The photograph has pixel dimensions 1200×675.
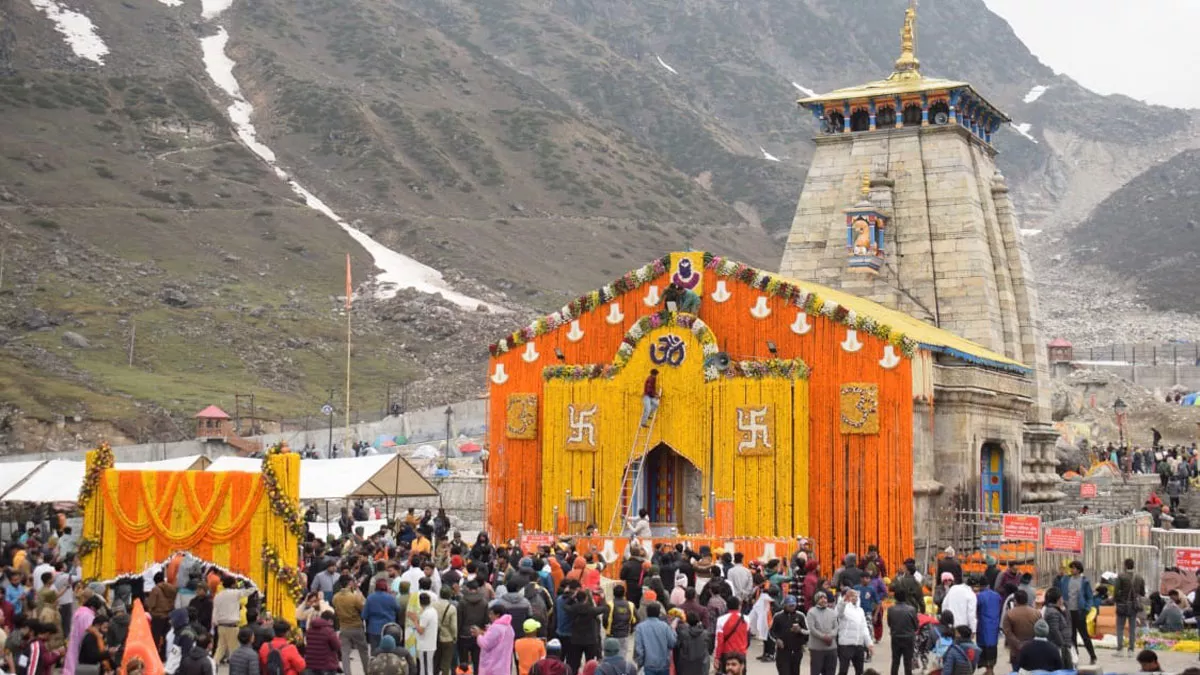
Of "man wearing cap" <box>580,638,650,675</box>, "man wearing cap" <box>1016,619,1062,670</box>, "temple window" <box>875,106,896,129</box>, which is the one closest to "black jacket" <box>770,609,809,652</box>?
"man wearing cap" <box>1016,619,1062,670</box>

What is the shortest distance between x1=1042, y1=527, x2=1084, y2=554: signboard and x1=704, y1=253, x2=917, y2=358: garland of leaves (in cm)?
489

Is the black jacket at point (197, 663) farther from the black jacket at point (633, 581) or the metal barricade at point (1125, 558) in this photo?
the metal barricade at point (1125, 558)

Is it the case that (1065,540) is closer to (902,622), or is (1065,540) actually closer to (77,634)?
(902,622)

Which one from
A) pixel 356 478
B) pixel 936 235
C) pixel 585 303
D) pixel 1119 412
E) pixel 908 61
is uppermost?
pixel 908 61

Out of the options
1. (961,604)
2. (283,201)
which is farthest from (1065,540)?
(283,201)

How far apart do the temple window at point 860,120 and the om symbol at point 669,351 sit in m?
10.7

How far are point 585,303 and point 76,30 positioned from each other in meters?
144

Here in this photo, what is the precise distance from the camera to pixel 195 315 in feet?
293

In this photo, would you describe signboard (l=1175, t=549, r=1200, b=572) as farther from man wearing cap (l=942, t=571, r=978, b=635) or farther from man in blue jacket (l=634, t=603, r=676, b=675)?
man in blue jacket (l=634, t=603, r=676, b=675)

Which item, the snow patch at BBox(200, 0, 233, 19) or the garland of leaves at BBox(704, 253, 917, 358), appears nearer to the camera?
the garland of leaves at BBox(704, 253, 917, 358)

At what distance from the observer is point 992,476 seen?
114 feet

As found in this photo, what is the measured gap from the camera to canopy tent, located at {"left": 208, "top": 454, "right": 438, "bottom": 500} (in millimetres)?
31156

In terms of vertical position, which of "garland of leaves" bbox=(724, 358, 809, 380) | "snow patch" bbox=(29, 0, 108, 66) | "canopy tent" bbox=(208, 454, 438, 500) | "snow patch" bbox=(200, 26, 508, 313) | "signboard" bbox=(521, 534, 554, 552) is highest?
"snow patch" bbox=(29, 0, 108, 66)

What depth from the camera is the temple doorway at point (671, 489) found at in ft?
108
